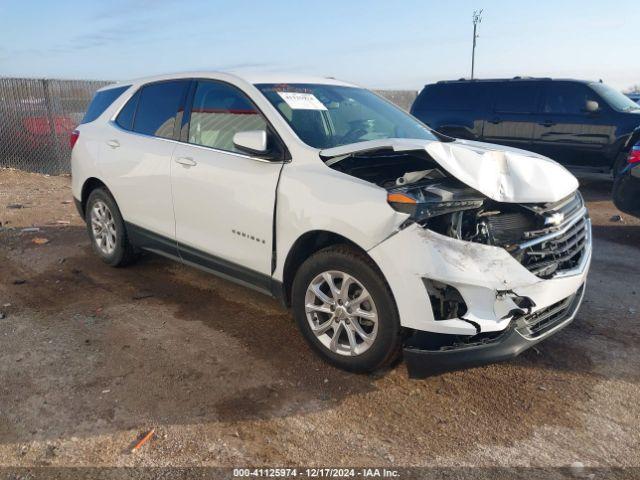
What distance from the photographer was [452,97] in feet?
34.7

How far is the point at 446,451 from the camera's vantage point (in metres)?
2.68

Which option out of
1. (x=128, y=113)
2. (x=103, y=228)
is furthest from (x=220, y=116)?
(x=103, y=228)

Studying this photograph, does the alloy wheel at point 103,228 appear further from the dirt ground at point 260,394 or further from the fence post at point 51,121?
the fence post at point 51,121

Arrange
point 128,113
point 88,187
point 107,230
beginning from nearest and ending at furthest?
point 128,113
point 107,230
point 88,187

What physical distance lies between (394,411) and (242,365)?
1062mm

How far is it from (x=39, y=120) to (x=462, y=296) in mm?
11300

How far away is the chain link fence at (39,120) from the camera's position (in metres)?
11.2

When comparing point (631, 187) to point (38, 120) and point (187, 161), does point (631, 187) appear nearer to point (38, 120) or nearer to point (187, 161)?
point (187, 161)

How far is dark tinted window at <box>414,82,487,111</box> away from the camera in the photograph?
33.7 ft

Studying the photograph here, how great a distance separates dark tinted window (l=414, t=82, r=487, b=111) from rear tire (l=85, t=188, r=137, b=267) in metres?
7.42

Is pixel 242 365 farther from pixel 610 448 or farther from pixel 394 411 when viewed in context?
pixel 610 448

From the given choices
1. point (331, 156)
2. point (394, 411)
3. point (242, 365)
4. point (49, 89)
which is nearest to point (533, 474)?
point (394, 411)

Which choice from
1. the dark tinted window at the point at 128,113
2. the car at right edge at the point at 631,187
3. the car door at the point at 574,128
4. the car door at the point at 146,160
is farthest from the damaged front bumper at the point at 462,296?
the car door at the point at 574,128

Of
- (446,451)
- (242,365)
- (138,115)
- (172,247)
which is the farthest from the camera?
(138,115)
